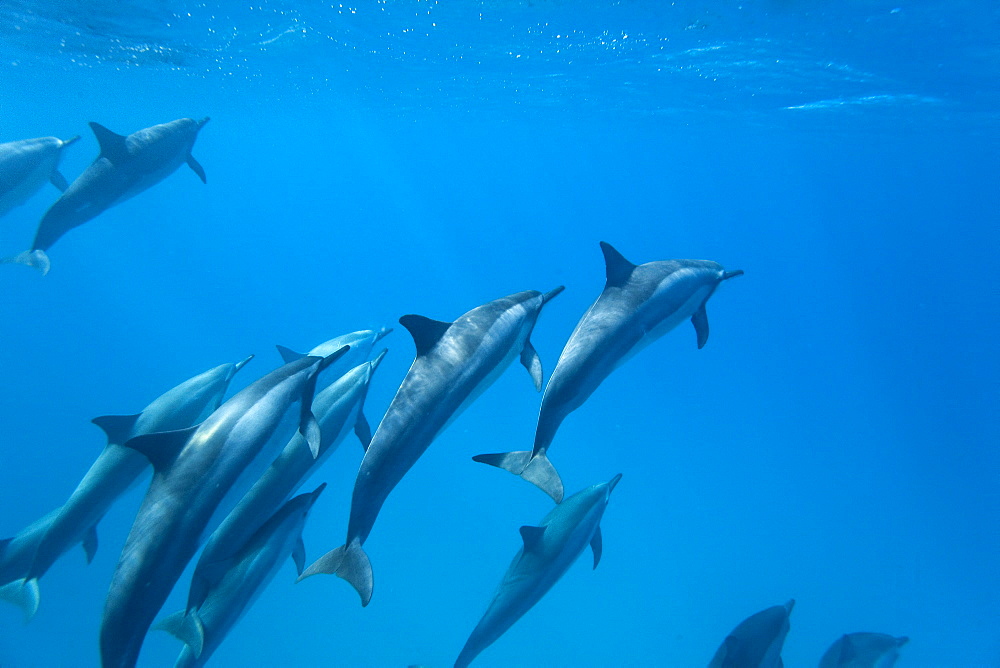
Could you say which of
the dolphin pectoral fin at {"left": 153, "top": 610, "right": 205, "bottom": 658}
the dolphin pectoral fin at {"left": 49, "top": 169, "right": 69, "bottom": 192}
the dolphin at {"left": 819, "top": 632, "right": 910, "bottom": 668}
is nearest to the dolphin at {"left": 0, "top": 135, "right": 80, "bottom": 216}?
the dolphin pectoral fin at {"left": 49, "top": 169, "right": 69, "bottom": 192}

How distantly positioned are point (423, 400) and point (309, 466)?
130cm

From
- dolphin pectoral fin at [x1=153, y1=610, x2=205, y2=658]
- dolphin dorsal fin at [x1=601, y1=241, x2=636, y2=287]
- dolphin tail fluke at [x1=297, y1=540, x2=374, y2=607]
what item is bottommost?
dolphin pectoral fin at [x1=153, y1=610, x2=205, y2=658]

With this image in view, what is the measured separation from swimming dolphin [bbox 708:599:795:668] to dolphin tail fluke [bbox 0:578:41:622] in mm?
6414

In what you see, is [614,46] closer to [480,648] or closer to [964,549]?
[480,648]

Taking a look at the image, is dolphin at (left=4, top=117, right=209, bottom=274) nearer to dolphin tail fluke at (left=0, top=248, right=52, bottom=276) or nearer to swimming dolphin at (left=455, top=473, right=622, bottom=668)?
dolphin tail fluke at (left=0, top=248, right=52, bottom=276)

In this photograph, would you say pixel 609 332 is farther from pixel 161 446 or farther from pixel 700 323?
pixel 161 446

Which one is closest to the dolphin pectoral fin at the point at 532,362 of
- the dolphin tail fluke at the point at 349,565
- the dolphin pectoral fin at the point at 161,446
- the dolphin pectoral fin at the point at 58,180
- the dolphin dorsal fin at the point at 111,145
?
the dolphin tail fluke at the point at 349,565

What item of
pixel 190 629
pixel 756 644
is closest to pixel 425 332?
pixel 190 629

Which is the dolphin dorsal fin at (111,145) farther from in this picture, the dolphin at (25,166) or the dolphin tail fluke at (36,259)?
the dolphin tail fluke at (36,259)

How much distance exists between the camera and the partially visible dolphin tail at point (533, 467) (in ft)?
12.0

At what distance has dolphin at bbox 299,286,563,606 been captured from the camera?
11.0 ft

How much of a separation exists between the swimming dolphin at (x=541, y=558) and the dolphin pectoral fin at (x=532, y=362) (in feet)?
4.35

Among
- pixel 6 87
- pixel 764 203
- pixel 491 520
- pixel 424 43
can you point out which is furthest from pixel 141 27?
pixel 764 203

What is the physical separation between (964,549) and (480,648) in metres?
37.2
